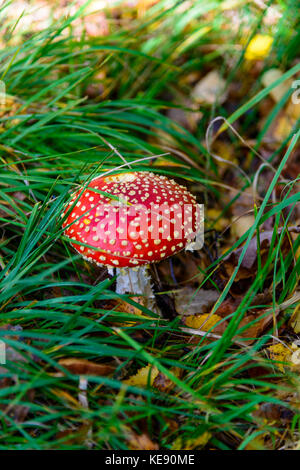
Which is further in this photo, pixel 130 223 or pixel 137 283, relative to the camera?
pixel 137 283

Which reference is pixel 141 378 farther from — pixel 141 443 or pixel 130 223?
pixel 130 223

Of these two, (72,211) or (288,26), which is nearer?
(72,211)

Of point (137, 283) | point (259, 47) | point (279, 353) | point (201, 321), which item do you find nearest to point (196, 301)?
point (201, 321)

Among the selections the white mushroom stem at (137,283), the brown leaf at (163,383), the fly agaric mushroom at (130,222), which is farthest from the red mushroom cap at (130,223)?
the brown leaf at (163,383)

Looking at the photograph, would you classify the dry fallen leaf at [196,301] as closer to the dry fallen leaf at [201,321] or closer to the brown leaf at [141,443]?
the dry fallen leaf at [201,321]

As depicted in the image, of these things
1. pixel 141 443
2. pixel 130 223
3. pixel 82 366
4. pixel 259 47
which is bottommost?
pixel 141 443

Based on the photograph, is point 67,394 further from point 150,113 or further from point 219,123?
point 219,123

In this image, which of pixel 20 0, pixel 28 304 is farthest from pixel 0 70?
pixel 20 0
